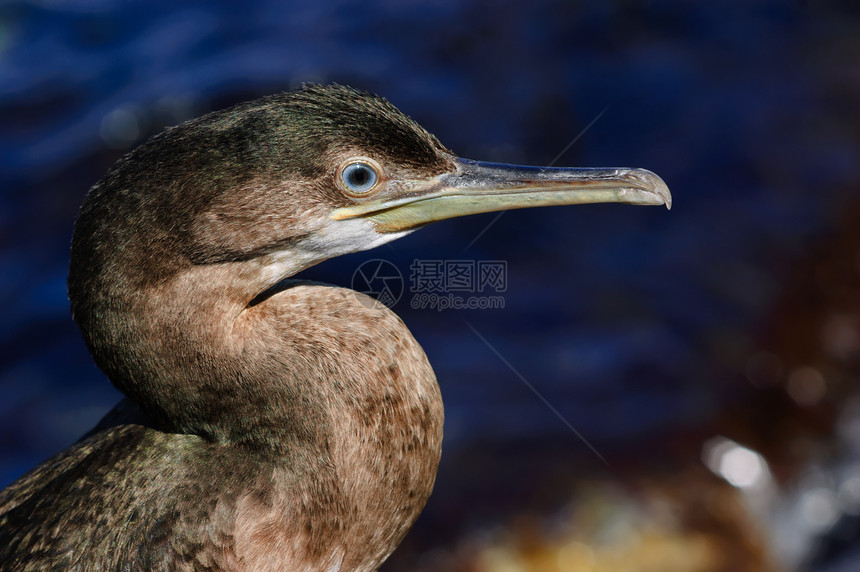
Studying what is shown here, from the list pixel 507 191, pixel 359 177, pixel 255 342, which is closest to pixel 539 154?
pixel 507 191

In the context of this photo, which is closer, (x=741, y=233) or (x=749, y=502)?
(x=749, y=502)

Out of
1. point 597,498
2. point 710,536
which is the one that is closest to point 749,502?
point 710,536

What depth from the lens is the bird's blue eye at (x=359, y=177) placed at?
3135 millimetres

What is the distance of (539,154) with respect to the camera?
7109mm

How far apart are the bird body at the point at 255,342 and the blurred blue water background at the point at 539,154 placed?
2125mm

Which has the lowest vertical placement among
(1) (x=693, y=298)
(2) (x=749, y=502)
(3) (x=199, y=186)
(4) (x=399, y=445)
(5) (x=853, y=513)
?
(5) (x=853, y=513)

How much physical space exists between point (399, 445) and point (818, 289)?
3638 mm

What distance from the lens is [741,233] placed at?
249 inches

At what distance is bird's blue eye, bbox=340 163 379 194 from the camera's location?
313cm

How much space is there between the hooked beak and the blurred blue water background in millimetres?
2341

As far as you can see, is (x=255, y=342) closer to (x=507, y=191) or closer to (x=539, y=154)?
(x=507, y=191)

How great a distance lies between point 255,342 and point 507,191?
1.05m

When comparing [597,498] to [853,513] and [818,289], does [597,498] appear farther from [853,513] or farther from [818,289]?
[818,289]

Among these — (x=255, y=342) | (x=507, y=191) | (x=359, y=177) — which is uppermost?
(x=359, y=177)
